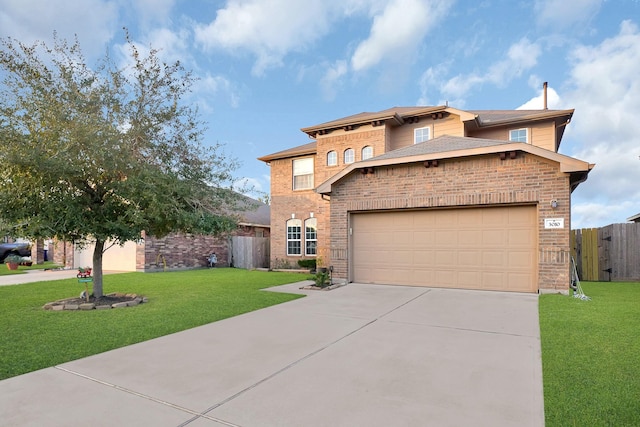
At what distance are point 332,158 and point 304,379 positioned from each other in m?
13.8

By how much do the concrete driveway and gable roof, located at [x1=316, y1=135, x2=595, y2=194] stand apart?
4649 millimetres

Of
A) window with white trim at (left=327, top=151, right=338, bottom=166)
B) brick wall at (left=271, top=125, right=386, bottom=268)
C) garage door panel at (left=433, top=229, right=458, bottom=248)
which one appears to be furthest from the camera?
window with white trim at (left=327, top=151, right=338, bottom=166)

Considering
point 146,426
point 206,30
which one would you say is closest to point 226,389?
point 146,426

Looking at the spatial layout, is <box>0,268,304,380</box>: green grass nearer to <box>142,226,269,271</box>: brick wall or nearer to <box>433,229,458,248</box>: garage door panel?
A: <box>433,229,458,248</box>: garage door panel

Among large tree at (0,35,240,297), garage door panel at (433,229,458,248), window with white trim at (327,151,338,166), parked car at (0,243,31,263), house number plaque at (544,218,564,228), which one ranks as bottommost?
parked car at (0,243,31,263)

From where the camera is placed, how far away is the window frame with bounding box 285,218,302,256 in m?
17.6

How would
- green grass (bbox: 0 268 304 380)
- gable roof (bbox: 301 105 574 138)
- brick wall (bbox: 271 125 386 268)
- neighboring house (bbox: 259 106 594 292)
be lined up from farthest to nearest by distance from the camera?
brick wall (bbox: 271 125 386 268) → gable roof (bbox: 301 105 574 138) → neighboring house (bbox: 259 106 594 292) → green grass (bbox: 0 268 304 380)

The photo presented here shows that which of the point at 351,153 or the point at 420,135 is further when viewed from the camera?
the point at 351,153

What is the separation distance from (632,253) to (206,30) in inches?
670

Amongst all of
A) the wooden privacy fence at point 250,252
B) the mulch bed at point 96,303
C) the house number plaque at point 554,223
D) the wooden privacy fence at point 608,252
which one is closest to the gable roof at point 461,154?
the house number plaque at point 554,223

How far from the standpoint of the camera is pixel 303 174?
1789 cm

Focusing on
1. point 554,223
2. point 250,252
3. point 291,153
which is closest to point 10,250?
point 250,252

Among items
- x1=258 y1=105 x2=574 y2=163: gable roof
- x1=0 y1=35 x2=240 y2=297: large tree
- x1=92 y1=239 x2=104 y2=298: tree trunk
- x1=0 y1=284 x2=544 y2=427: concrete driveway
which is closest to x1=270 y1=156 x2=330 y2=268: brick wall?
x1=258 y1=105 x2=574 y2=163: gable roof

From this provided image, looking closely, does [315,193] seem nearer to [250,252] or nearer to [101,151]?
Result: [250,252]
